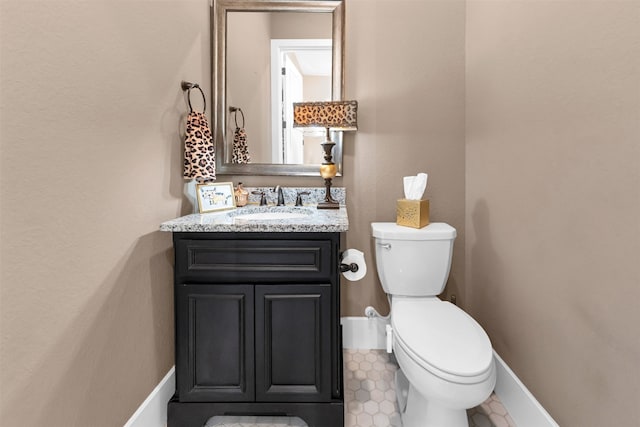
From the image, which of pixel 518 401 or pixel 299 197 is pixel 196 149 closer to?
pixel 299 197

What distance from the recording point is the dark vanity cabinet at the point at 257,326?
1236 mm

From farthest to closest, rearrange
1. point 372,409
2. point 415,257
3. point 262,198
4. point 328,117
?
point 262,198 → point 328,117 → point 415,257 → point 372,409

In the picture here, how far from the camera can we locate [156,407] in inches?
50.4

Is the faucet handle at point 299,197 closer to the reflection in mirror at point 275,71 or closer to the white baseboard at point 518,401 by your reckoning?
the reflection in mirror at point 275,71

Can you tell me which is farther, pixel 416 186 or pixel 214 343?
pixel 416 186

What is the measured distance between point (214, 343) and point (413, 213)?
110cm

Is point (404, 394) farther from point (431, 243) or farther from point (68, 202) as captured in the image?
point (68, 202)

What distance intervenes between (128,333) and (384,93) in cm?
174

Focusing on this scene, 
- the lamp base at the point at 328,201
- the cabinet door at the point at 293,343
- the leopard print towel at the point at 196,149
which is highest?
the leopard print towel at the point at 196,149

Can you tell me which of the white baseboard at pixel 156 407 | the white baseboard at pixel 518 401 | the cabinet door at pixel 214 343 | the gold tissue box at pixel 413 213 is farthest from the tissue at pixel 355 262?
the white baseboard at pixel 156 407

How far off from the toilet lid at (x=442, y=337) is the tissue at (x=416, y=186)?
530mm

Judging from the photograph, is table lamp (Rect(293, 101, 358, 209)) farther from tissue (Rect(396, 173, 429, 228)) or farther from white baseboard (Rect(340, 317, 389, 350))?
white baseboard (Rect(340, 317, 389, 350))

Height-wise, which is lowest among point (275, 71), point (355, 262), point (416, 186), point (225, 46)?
point (355, 262)

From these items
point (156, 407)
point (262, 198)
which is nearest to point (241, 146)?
point (262, 198)
